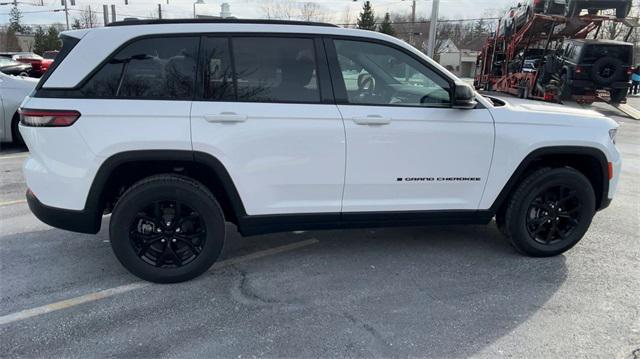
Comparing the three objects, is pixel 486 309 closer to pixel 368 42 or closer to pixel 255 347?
pixel 255 347

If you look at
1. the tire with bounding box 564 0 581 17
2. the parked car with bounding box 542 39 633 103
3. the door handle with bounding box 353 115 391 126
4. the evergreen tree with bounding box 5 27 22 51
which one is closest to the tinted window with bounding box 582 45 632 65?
the parked car with bounding box 542 39 633 103

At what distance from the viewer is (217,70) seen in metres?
3.36

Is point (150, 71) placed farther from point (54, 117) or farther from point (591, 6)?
point (591, 6)

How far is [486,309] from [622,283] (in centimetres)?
129

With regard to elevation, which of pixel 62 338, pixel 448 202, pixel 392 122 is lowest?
pixel 62 338

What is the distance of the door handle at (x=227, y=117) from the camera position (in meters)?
3.24

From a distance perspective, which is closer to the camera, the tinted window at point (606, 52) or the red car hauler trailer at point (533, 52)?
the tinted window at point (606, 52)

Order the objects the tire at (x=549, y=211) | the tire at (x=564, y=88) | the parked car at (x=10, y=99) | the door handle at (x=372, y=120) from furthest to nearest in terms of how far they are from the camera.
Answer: the tire at (x=564, y=88) < the parked car at (x=10, y=99) < the tire at (x=549, y=211) < the door handle at (x=372, y=120)

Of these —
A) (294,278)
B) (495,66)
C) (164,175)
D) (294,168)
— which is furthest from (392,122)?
(495,66)

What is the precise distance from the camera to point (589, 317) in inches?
124

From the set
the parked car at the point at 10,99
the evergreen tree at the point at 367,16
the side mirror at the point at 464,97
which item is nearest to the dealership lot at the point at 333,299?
the side mirror at the point at 464,97

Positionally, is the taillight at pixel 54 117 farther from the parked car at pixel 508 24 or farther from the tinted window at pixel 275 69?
the parked car at pixel 508 24

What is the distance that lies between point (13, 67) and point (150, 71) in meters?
15.9

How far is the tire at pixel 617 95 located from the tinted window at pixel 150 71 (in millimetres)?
15946
